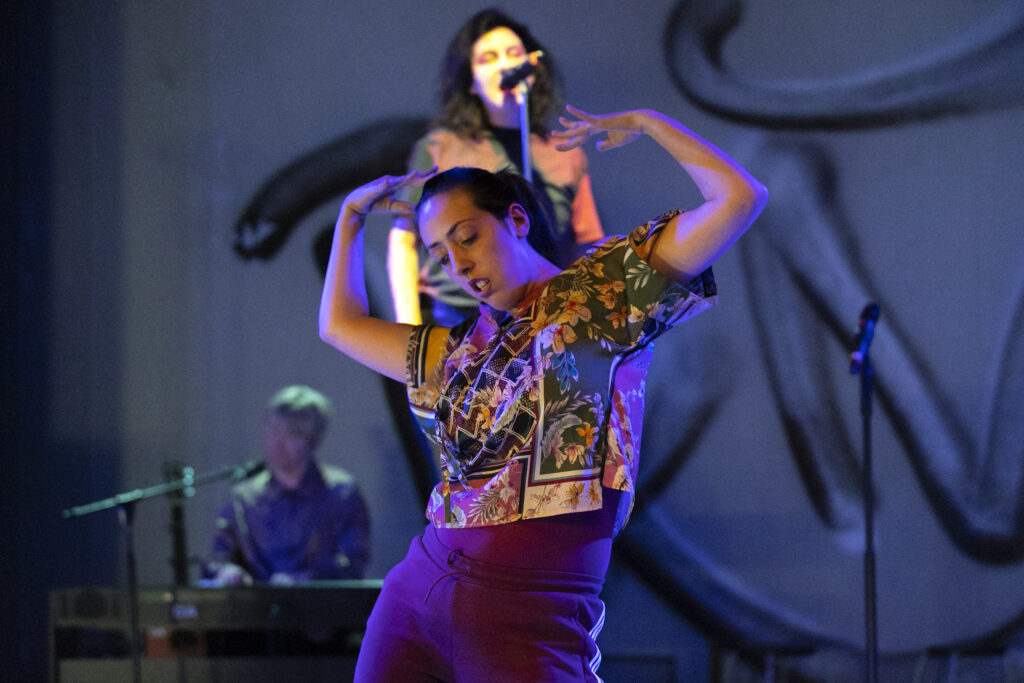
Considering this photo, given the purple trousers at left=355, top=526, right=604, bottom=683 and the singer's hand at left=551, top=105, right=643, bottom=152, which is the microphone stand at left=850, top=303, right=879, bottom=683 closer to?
the singer's hand at left=551, top=105, right=643, bottom=152

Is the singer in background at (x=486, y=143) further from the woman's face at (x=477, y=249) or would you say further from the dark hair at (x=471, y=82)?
the woman's face at (x=477, y=249)

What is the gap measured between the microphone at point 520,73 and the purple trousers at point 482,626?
5.55 feet

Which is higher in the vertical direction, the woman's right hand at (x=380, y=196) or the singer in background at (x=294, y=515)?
the woman's right hand at (x=380, y=196)

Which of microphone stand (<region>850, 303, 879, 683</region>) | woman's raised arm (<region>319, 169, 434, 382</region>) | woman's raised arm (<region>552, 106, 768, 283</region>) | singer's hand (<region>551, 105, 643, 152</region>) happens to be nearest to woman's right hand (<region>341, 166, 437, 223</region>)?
woman's raised arm (<region>319, 169, 434, 382</region>)

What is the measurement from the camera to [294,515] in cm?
346

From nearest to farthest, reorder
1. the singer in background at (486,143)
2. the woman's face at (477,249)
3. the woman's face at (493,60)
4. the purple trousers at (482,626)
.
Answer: the purple trousers at (482,626) < the woman's face at (477,249) < the singer in background at (486,143) < the woman's face at (493,60)

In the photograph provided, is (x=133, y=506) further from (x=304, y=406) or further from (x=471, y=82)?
(x=471, y=82)

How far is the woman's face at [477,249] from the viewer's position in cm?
154

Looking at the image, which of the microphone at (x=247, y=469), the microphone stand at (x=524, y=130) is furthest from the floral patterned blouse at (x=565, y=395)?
the microphone at (x=247, y=469)

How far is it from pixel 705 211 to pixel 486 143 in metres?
1.54

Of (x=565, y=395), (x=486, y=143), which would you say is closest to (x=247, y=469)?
(x=486, y=143)

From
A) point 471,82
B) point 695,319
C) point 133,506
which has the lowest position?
point 133,506

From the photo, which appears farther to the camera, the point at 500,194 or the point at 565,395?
the point at 500,194

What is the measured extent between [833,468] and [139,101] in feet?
9.70
